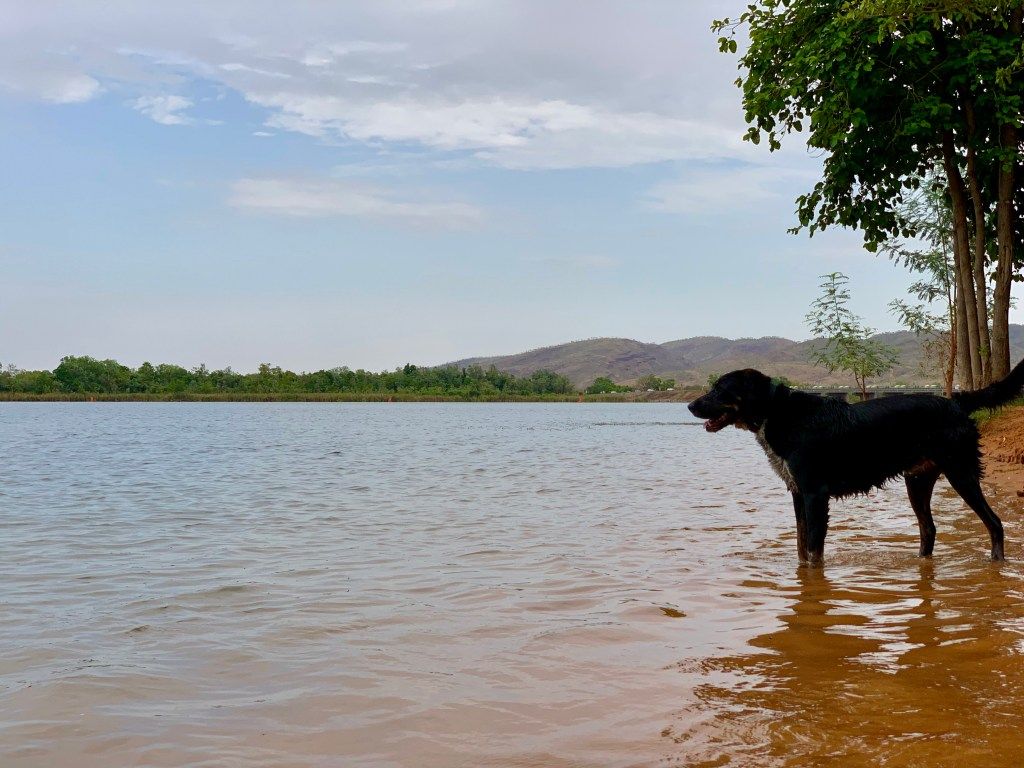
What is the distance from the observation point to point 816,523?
7770mm

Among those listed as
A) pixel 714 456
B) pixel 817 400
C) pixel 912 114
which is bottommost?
pixel 714 456

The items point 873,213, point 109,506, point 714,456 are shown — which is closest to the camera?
point 109,506

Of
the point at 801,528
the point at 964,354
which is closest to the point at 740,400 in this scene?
the point at 801,528

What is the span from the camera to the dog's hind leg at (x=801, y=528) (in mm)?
7844

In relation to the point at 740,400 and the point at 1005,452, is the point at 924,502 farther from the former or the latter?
the point at 1005,452

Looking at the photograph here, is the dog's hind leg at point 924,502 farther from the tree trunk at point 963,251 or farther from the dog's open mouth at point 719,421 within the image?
the tree trunk at point 963,251

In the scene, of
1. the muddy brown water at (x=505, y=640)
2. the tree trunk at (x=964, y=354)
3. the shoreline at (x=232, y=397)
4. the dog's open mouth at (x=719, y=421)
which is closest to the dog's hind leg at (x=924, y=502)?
the muddy brown water at (x=505, y=640)

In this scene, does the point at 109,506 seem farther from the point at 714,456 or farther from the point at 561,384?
the point at 561,384

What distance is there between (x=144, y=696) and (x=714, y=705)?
291cm

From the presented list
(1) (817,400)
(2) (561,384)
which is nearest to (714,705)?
(1) (817,400)

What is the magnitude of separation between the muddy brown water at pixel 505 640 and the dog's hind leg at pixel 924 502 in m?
0.23

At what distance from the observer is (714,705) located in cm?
402

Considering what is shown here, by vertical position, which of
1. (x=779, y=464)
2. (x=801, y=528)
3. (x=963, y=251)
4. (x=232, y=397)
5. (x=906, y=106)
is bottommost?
(x=801, y=528)

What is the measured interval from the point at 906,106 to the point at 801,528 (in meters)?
16.8
